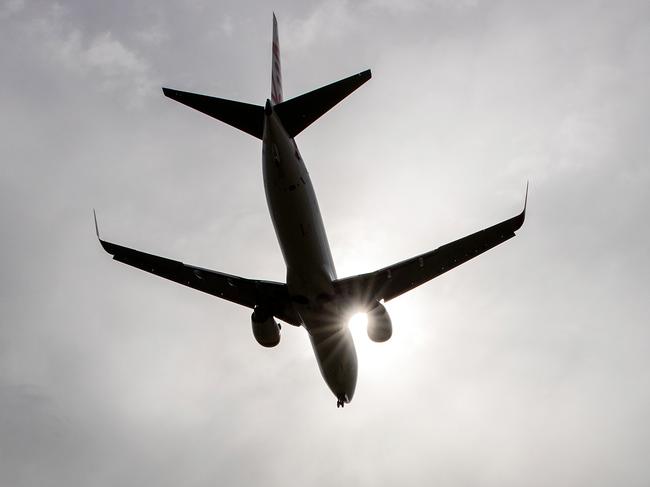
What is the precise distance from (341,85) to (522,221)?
738 cm

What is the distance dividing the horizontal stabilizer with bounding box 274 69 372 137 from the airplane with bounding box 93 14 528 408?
3cm

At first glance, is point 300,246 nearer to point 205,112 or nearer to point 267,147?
point 267,147

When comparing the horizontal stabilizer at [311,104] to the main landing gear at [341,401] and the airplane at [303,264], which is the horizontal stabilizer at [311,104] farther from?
the main landing gear at [341,401]

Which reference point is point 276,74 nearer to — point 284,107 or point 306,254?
point 284,107

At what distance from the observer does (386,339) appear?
2214 cm

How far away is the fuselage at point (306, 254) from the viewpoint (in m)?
18.9

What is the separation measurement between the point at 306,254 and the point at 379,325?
4098 millimetres

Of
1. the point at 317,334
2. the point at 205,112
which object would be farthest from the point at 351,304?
the point at 205,112

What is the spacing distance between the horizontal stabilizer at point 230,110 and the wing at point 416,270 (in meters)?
6.33

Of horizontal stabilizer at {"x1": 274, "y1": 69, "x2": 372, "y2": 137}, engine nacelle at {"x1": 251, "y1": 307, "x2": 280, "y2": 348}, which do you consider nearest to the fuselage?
horizontal stabilizer at {"x1": 274, "y1": 69, "x2": 372, "y2": 137}

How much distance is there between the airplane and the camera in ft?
62.6

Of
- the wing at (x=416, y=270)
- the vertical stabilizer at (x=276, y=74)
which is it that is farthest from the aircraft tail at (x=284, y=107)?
the wing at (x=416, y=270)

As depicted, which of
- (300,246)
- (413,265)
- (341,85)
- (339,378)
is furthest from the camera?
(339,378)

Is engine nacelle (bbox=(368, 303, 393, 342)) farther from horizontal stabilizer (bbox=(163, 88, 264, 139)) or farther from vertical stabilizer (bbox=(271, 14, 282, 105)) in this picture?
vertical stabilizer (bbox=(271, 14, 282, 105))
